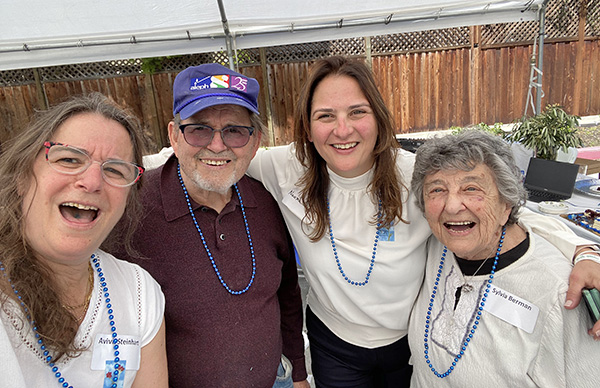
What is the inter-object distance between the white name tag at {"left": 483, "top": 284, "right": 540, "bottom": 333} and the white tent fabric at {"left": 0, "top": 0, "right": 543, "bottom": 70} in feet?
10.9

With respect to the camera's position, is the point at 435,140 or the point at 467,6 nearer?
the point at 435,140

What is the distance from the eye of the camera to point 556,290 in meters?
1.20

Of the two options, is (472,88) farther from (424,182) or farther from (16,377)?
(16,377)

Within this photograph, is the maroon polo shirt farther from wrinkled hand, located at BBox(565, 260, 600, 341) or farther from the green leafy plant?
the green leafy plant

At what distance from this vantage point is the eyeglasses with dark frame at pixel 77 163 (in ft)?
3.24

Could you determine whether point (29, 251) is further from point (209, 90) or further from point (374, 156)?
point (374, 156)

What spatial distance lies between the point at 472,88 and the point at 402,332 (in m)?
7.96

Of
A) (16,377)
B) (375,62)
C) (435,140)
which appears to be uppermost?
(375,62)

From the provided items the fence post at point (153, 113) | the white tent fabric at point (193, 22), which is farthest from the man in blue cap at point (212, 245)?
the fence post at point (153, 113)

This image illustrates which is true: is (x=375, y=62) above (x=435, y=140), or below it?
above

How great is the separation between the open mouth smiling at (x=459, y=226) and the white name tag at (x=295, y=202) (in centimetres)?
68

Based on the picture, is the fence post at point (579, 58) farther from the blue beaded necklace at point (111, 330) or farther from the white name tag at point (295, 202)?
the blue beaded necklace at point (111, 330)

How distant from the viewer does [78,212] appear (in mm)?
1026

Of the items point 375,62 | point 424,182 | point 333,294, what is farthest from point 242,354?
point 375,62
